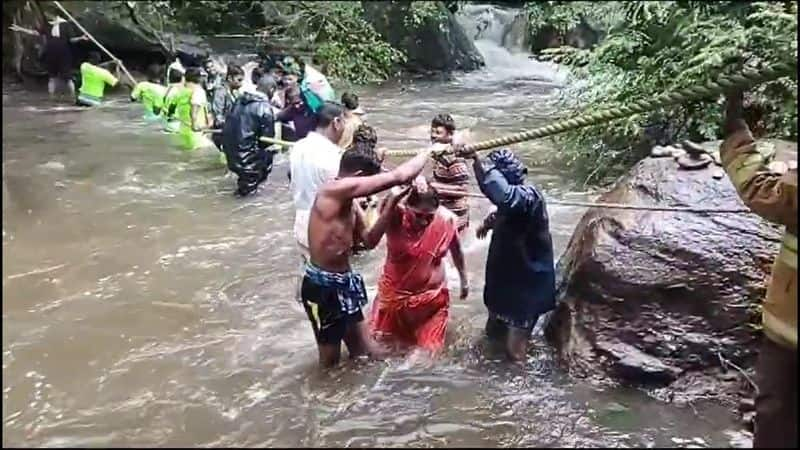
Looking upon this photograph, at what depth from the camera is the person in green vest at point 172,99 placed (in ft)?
33.9

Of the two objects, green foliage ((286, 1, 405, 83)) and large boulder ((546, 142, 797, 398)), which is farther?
large boulder ((546, 142, 797, 398))

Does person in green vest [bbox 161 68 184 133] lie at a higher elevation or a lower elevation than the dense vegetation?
lower

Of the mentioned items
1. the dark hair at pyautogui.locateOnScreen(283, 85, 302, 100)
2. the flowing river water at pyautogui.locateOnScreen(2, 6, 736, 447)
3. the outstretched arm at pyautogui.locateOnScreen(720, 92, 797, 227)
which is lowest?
the flowing river water at pyautogui.locateOnScreen(2, 6, 736, 447)

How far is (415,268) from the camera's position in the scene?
16.4 ft

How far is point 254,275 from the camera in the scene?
273 inches

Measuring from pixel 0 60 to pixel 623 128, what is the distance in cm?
697

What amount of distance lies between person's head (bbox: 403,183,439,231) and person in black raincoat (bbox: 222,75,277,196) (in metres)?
4.34

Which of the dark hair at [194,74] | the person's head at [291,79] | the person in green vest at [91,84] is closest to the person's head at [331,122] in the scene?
the person's head at [291,79]

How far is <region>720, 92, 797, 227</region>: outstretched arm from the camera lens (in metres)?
2.71

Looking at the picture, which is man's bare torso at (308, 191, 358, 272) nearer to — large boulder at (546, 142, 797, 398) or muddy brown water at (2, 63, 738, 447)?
muddy brown water at (2, 63, 738, 447)

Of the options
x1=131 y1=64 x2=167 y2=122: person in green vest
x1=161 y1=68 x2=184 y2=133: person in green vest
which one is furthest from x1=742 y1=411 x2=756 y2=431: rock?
x1=131 y1=64 x2=167 y2=122: person in green vest

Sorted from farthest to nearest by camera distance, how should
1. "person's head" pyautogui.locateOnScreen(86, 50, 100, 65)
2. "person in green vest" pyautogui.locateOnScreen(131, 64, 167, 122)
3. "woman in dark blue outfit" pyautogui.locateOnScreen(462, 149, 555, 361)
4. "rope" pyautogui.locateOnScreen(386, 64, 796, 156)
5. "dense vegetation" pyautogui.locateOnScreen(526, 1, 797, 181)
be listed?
"person's head" pyautogui.locateOnScreen(86, 50, 100, 65) < "person in green vest" pyautogui.locateOnScreen(131, 64, 167, 122) < "woman in dark blue outfit" pyautogui.locateOnScreen(462, 149, 555, 361) < "dense vegetation" pyautogui.locateOnScreen(526, 1, 797, 181) < "rope" pyautogui.locateOnScreen(386, 64, 796, 156)

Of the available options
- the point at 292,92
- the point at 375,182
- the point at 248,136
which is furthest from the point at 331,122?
the point at 292,92

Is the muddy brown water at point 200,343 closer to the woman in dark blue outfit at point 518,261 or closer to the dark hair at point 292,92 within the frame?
the woman in dark blue outfit at point 518,261
